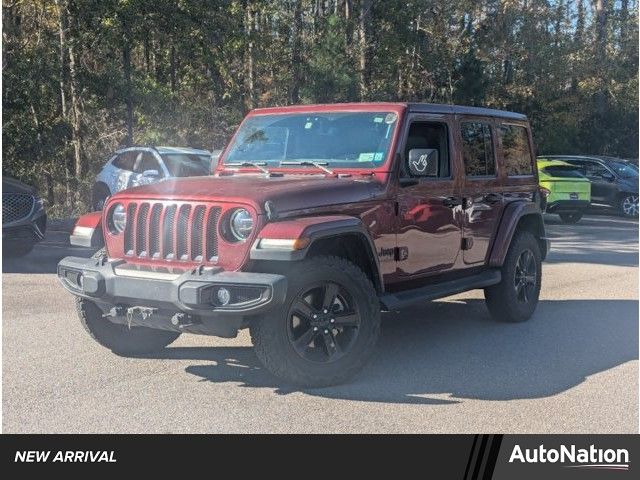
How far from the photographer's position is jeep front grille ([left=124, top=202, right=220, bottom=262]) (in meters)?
5.07

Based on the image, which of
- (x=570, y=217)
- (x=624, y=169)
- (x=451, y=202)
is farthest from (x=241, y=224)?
(x=624, y=169)

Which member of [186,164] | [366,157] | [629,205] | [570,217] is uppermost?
[366,157]

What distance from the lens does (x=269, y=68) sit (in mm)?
29109

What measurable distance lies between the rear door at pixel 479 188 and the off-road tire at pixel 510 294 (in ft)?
1.13

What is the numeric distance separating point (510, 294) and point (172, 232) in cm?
353

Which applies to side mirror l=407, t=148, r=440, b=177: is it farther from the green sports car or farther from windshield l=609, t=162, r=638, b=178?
windshield l=609, t=162, r=638, b=178

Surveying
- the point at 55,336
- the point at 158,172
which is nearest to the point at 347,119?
the point at 55,336

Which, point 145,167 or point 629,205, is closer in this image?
point 145,167

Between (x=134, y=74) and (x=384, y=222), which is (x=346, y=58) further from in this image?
(x=384, y=222)

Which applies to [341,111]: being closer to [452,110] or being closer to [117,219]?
[452,110]

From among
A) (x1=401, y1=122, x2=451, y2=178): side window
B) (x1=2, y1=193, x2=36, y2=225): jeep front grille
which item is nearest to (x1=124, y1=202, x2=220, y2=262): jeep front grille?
(x1=401, y1=122, x2=451, y2=178): side window

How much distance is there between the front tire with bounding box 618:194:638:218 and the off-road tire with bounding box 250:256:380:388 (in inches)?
686

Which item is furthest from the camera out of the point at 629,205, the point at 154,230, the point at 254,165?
the point at 629,205

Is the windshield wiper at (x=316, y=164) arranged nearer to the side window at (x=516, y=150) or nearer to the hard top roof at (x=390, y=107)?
the hard top roof at (x=390, y=107)
